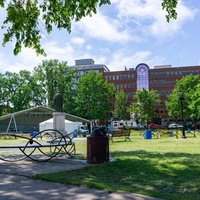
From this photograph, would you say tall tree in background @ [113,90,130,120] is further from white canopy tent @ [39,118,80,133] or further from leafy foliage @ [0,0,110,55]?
leafy foliage @ [0,0,110,55]

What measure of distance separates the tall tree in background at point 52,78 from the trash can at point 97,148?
2446 inches

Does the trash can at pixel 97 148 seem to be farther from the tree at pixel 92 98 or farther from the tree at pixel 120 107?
the tree at pixel 120 107

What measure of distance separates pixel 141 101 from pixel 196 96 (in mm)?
20170

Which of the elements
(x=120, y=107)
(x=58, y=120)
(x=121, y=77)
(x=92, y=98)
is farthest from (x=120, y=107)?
(x=58, y=120)

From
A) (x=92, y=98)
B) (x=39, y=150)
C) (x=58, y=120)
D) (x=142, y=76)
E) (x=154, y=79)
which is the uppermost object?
(x=142, y=76)

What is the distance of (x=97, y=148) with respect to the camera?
31.1 ft

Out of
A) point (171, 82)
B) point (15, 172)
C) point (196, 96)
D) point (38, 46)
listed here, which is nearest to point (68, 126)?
point (196, 96)

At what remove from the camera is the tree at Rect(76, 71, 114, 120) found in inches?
2805

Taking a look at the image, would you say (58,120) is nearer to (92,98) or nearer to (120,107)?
(92,98)

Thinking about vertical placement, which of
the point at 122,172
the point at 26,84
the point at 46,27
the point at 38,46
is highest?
the point at 26,84

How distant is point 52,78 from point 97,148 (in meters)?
64.2

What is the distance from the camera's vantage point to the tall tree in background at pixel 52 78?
7169 centimetres

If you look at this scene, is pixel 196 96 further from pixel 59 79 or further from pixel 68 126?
pixel 59 79

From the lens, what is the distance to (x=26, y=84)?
2886 inches
